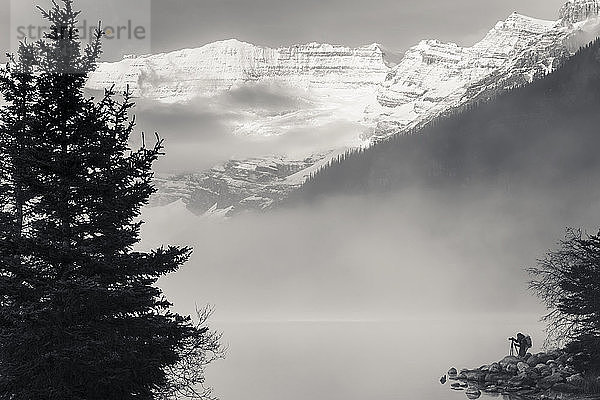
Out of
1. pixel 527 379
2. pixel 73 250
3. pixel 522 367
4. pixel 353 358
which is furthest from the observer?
pixel 353 358

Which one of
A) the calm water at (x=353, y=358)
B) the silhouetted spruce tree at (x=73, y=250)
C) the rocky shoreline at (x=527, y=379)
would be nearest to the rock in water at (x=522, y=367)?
the rocky shoreline at (x=527, y=379)

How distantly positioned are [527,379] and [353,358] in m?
42.9

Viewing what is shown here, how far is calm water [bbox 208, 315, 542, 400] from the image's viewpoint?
70.1 meters

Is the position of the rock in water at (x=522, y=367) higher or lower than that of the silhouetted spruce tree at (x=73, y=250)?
lower

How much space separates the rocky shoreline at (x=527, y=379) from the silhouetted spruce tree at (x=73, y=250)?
3665 centimetres

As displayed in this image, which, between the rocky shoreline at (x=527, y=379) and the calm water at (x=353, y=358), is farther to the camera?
the calm water at (x=353, y=358)

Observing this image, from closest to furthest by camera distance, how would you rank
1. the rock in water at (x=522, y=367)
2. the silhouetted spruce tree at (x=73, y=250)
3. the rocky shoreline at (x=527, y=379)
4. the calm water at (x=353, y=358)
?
the silhouetted spruce tree at (x=73, y=250) → the rocky shoreline at (x=527, y=379) → the rock in water at (x=522, y=367) → the calm water at (x=353, y=358)

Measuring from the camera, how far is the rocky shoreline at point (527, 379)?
56.0m

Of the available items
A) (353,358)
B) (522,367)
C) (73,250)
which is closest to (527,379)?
(522,367)

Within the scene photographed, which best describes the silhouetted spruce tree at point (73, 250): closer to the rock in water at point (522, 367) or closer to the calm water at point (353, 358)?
the calm water at point (353, 358)

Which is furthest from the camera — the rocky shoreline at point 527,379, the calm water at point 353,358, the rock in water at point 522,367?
the calm water at point 353,358

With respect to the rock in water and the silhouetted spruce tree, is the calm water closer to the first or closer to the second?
the rock in water

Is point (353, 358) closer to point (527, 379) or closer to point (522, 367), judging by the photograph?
point (522, 367)

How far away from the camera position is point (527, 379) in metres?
62.1
